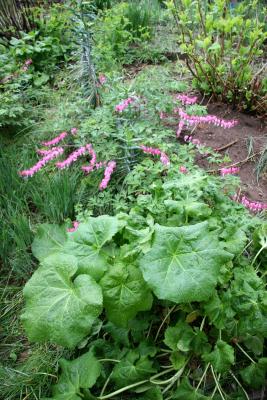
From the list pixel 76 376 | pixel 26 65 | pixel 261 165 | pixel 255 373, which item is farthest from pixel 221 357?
pixel 26 65

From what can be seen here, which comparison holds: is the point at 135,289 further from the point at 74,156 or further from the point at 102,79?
the point at 102,79

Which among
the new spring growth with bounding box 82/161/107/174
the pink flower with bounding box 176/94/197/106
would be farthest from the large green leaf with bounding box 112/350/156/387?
the pink flower with bounding box 176/94/197/106

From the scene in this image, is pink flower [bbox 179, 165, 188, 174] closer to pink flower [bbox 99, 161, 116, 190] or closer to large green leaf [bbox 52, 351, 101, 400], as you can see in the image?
pink flower [bbox 99, 161, 116, 190]

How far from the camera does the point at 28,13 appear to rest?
156 inches

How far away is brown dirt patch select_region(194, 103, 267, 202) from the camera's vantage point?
2322mm

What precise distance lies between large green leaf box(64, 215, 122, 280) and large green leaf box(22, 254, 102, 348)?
0.21 ft

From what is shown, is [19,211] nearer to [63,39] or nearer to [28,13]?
[63,39]

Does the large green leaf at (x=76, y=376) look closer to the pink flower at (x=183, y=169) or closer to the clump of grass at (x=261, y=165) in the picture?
the pink flower at (x=183, y=169)

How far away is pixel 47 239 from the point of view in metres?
1.83

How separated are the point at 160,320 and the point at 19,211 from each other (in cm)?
106

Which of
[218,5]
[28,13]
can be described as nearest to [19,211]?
[218,5]

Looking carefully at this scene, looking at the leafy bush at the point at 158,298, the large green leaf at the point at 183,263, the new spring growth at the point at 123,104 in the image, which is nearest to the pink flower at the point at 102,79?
the new spring growth at the point at 123,104

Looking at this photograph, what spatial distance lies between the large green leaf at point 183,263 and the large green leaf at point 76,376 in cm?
42

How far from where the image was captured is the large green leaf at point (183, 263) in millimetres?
Result: 1188
